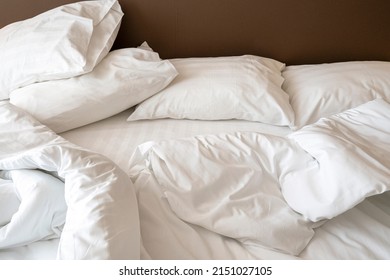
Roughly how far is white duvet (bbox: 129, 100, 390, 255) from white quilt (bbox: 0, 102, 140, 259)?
0.47ft

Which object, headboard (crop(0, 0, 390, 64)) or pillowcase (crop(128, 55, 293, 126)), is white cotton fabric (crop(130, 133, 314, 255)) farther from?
headboard (crop(0, 0, 390, 64))

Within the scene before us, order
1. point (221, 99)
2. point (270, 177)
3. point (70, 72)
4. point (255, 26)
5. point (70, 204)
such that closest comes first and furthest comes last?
point (70, 204) < point (270, 177) < point (70, 72) < point (221, 99) < point (255, 26)

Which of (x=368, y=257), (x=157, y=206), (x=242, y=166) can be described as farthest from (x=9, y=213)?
(x=368, y=257)

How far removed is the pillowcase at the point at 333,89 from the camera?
50.5 inches

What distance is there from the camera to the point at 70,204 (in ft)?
2.36

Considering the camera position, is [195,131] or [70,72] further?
[195,131]

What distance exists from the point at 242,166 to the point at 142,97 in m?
0.50

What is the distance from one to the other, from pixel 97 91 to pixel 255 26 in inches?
31.0

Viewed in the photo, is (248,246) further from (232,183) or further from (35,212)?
(35,212)

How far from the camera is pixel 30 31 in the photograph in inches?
48.9

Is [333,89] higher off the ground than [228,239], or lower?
Result: higher

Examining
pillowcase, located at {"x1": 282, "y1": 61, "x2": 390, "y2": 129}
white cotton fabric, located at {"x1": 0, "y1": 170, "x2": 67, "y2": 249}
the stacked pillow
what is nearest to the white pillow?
the stacked pillow

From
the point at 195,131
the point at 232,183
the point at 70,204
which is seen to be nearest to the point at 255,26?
the point at 195,131

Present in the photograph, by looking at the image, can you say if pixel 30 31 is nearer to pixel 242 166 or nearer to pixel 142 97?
pixel 142 97
